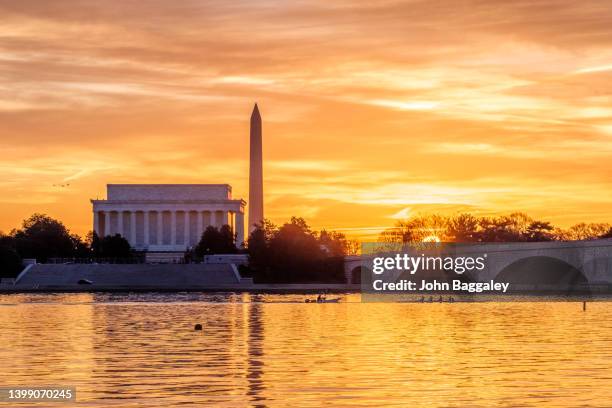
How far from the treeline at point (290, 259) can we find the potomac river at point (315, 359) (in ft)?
283

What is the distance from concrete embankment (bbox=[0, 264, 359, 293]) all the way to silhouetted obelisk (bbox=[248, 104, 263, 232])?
1595cm

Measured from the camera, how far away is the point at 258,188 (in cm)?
18138

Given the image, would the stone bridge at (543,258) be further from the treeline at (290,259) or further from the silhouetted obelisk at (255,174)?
the silhouetted obelisk at (255,174)

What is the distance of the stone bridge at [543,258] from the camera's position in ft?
383

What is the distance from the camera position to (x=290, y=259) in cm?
16362

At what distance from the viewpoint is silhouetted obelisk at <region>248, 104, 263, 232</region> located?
17775 cm

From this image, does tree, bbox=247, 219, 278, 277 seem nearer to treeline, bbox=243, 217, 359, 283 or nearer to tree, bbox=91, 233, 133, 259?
treeline, bbox=243, 217, 359, 283

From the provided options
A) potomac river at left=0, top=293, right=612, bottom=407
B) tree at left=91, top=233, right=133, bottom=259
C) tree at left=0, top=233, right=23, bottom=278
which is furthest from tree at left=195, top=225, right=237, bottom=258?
potomac river at left=0, top=293, right=612, bottom=407

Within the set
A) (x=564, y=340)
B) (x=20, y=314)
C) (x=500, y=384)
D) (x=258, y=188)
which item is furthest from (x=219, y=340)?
(x=258, y=188)

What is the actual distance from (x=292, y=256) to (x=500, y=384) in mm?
126747

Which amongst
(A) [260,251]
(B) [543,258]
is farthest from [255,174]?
(B) [543,258]

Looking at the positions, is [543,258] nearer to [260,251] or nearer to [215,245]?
[260,251]

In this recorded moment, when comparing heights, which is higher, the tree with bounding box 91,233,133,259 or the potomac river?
the tree with bounding box 91,233,133,259

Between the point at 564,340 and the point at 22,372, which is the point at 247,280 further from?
the point at 22,372
